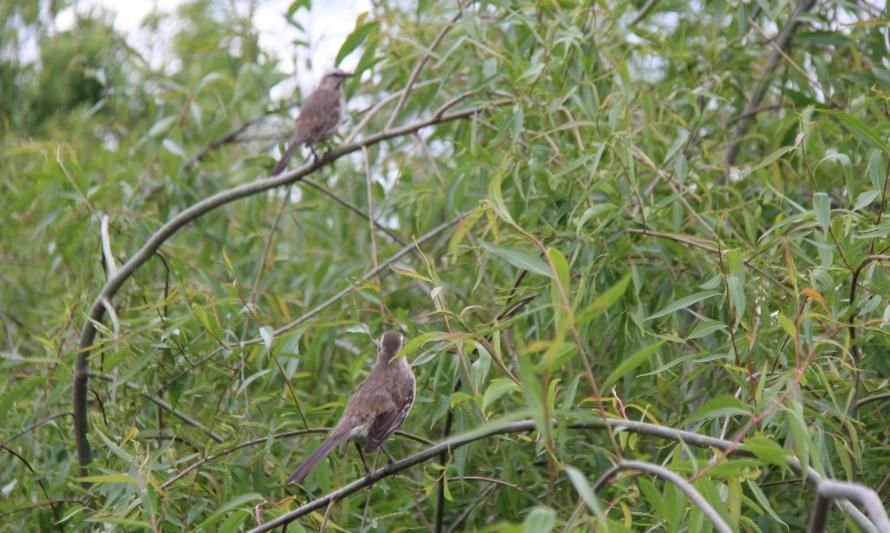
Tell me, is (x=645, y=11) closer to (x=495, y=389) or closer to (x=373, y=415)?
(x=373, y=415)

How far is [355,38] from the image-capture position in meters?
4.67

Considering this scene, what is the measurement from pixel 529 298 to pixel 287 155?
7.13ft

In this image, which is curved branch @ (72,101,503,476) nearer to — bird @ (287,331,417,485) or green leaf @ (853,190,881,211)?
bird @ (287,331,417,485)

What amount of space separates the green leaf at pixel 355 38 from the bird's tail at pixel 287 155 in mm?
914

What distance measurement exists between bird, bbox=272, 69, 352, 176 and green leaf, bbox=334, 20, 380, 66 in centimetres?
80

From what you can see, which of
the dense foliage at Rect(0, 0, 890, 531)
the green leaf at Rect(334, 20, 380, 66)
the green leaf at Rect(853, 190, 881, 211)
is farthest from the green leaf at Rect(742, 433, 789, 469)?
the green leaf at Rect(334, 20, 380, 66)

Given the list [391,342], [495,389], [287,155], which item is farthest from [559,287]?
[287,155]

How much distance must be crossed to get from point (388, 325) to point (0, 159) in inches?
107

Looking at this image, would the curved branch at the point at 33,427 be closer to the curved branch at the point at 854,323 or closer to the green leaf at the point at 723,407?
the green leaf at the point at 723,407

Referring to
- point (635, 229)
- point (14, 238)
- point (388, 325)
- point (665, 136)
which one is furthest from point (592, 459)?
point (14, 238)

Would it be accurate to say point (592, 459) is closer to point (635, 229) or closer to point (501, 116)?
point (635, 229)

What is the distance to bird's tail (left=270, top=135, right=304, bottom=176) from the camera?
5477mm

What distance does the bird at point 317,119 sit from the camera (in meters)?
5.57

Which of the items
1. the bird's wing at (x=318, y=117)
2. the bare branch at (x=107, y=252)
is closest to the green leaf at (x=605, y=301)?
the bare branch at (x=107, y=252)
